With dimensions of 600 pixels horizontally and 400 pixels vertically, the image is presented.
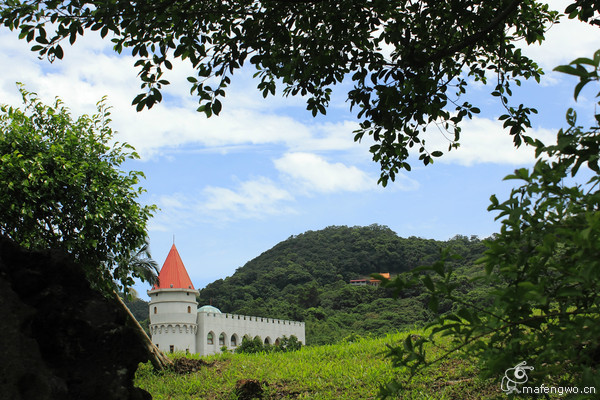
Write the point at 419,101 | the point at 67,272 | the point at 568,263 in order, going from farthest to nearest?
the point at 419,101 < the point at 67,272 < the point at 568,263

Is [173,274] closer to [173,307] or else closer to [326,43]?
[173,307]

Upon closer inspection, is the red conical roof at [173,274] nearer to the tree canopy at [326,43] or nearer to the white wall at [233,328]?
the white wall at [233,328]

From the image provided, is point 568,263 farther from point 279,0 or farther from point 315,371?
point 315,371

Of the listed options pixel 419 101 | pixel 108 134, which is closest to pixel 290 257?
pixel 108 134

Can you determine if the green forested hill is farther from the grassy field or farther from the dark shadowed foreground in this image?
the dark shadowed foreground

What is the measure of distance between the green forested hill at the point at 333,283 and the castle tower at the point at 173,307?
12.8m

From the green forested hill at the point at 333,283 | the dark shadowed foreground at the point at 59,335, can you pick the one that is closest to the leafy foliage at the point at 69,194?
the dark shadowed foreground at the point at 59,335

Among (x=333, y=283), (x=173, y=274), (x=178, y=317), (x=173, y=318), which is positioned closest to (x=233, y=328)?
(x=178, y=317)

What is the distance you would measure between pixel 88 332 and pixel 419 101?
4012 millimetres

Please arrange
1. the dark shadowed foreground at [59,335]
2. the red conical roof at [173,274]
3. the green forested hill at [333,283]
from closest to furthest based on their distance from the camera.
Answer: the dark shadowed foreground at [59,335] → the red conical roof at [173,274] → the green forested hill at [333,283]

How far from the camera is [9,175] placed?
921 centimetres

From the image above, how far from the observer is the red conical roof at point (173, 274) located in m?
36.5

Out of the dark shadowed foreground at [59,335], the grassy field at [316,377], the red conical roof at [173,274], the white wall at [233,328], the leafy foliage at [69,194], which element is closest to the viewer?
the dark shadowed foreground at [59,335]

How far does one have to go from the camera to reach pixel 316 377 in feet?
26.0
